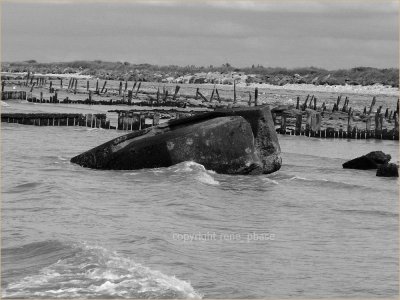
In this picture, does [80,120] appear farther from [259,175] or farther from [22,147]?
[259,175]

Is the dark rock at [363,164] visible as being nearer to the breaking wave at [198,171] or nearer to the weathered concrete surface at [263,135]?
the weathered concrete surface at [263,135]

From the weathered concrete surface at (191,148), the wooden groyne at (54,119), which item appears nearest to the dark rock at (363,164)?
the weathered concrete surface at (191,148)

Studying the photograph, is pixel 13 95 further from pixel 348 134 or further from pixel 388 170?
pixel 388 170

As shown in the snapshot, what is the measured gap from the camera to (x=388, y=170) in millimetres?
25500

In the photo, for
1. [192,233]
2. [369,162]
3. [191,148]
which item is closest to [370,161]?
[369,162]

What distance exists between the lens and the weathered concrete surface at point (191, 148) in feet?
74.7

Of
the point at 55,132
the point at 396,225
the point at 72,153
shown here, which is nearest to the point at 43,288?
the point at 396,225

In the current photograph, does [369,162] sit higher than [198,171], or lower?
lower

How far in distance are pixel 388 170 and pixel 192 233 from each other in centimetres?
1195

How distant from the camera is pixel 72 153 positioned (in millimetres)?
28109

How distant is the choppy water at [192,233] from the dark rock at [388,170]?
89 centimetres

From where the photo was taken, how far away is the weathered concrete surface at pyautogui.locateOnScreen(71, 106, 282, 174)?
22781 millimetres

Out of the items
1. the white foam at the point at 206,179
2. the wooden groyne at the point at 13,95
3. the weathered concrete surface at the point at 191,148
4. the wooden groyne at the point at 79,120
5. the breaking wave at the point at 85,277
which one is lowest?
the wooden groyne at the point at 13,95

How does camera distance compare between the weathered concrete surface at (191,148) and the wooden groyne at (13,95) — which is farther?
the wooden groyne at (13,95)
